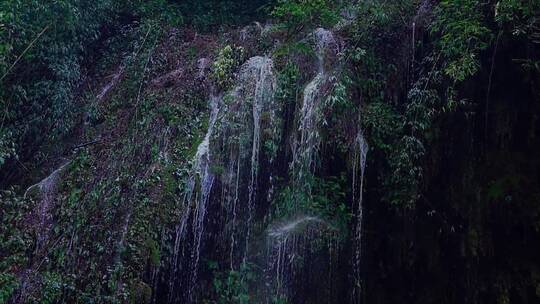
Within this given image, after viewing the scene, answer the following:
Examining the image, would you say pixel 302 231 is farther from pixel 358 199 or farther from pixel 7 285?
pixel 7 285

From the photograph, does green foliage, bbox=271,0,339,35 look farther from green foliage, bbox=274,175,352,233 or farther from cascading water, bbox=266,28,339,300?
green foliage, bbox=274,175,352,233

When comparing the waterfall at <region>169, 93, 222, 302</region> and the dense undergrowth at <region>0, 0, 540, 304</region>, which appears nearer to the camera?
the dense undergrowth at <region>0, 0, 540, 304</region>

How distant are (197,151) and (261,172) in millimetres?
829

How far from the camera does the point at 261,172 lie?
232 inches

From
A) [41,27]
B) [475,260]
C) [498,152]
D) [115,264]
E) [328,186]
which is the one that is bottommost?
[115,264]

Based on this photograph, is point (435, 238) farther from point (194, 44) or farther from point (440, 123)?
point (194, 44)

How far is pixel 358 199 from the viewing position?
581 cm

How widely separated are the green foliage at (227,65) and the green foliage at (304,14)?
0.72 m

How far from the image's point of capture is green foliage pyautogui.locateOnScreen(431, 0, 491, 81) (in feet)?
16.7

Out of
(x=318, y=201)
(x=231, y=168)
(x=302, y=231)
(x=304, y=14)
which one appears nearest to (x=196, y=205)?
(x=231, y=168)

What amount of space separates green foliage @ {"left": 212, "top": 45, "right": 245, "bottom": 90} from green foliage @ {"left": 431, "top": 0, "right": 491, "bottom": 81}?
2.50 m

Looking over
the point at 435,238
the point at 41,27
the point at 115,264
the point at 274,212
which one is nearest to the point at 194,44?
the point at 41,27

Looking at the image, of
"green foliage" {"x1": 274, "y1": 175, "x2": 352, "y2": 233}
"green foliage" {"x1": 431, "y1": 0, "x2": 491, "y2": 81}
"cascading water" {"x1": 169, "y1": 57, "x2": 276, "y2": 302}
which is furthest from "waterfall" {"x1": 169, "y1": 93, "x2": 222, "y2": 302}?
"green foliage" {"x1": 431, "y1": 0, "x2": 491, "y2": 81}

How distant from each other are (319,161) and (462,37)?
6.79 feet
